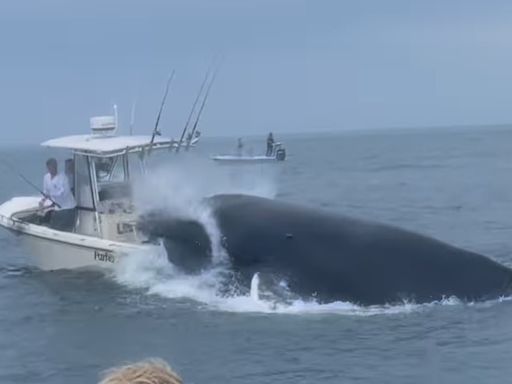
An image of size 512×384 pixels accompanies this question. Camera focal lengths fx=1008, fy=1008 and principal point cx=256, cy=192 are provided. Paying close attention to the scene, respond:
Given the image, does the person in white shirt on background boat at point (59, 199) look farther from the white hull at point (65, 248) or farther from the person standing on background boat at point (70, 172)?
the white hull at point (65, 248)

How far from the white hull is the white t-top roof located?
78.8 inches

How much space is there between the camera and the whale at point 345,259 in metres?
17.2

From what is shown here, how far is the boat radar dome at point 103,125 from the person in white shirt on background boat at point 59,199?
144 cm

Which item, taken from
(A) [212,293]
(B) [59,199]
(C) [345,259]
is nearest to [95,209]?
(B) [59,199]

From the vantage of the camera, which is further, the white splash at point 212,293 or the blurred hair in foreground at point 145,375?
the white splash at point 212,293

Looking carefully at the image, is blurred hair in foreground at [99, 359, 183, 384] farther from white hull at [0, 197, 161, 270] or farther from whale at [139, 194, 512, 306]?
white hull at [0, 197, 161, 270]

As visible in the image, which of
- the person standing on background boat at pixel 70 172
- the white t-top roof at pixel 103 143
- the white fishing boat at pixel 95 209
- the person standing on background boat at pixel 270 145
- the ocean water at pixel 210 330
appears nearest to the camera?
the ocean water at pixel 210 330

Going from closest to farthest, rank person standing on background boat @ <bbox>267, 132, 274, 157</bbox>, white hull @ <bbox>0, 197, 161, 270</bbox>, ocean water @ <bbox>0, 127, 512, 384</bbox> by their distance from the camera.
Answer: ocean water @ <bbox>0, 127, 512, 384</bbox>, white hull @ <bbox>0, 197, 161, 270</bbox>, person standing on background boat @ <bbox>267, 132, 274, 157</bbox>

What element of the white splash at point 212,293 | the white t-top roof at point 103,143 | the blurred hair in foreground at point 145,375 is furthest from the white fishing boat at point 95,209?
the blurred hair in foreground at point 145,375

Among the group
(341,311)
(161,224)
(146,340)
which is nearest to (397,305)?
(341,311)

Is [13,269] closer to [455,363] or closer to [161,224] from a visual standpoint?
[161,224]

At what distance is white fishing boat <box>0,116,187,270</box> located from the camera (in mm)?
22219

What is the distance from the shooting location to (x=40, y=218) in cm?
2397

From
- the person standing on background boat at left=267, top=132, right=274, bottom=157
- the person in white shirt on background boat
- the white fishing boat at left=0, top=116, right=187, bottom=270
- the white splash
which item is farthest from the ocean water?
the person standing on background boat at left=267, top=132, right=274, bottom=157
